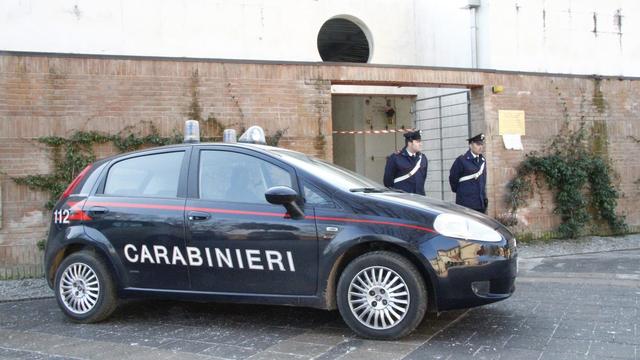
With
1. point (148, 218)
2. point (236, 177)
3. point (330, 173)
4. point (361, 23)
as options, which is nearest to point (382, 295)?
point (330, 173)

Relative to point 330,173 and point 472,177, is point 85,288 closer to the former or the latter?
point 330,173

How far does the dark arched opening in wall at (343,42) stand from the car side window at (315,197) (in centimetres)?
762

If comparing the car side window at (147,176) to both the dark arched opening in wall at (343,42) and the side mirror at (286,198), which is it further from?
the dark arched opening in wall at (343,42)

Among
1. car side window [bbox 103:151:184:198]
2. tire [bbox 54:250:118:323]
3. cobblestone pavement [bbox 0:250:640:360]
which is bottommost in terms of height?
cobblestone pavement [bbox 0:250:640:360]

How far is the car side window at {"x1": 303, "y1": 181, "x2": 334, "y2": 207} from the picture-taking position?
5.09 meters

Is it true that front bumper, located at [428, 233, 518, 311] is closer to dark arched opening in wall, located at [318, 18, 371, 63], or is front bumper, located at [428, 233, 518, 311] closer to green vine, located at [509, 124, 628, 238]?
green vine, located at [509, 124, 628, 238]

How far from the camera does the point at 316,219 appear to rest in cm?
504

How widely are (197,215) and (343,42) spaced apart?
26.0 ft

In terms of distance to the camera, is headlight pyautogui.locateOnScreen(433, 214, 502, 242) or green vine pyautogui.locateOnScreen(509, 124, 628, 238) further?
green vine pyautogui.locateOnScreen(509, 124, 628, 238)

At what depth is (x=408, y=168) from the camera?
8305 mm

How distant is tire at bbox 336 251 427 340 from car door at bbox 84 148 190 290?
1469 mm

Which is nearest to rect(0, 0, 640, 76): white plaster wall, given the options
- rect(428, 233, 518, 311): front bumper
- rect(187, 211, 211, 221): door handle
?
rect(187, 211, 211, 221): door handle

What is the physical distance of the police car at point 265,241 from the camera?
4816 mm

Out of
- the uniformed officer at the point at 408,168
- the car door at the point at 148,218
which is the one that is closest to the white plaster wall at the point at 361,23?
the uniformed officer at the point at 408,168
